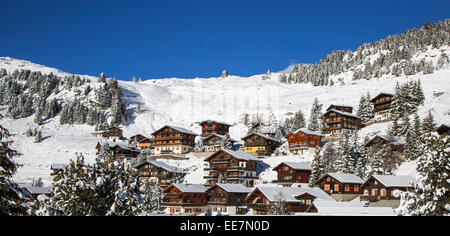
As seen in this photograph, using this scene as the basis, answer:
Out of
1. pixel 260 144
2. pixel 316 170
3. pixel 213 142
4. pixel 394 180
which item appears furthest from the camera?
pixel 213 142

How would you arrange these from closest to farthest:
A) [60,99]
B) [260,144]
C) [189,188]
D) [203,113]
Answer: [189,188] → [260,144] → [60,99] → [203,113]

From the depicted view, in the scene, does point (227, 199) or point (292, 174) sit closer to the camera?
point (227, 199)

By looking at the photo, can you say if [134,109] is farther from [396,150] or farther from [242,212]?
[396,150]

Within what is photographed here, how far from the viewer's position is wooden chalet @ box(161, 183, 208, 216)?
6738 centimetres

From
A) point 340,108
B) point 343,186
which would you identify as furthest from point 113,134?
point 343,186

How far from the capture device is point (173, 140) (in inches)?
4277

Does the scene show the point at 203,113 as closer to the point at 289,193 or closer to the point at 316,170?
the point at 316,170

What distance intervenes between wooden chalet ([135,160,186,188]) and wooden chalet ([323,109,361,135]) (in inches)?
1673

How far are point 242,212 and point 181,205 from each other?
10.8m

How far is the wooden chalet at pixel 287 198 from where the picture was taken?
2185 inches

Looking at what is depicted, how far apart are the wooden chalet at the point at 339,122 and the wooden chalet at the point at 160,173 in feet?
139

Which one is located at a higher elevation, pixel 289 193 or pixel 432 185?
pixel 432 185

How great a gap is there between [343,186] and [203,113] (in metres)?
110

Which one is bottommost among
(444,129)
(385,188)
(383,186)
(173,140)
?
(385,188)
